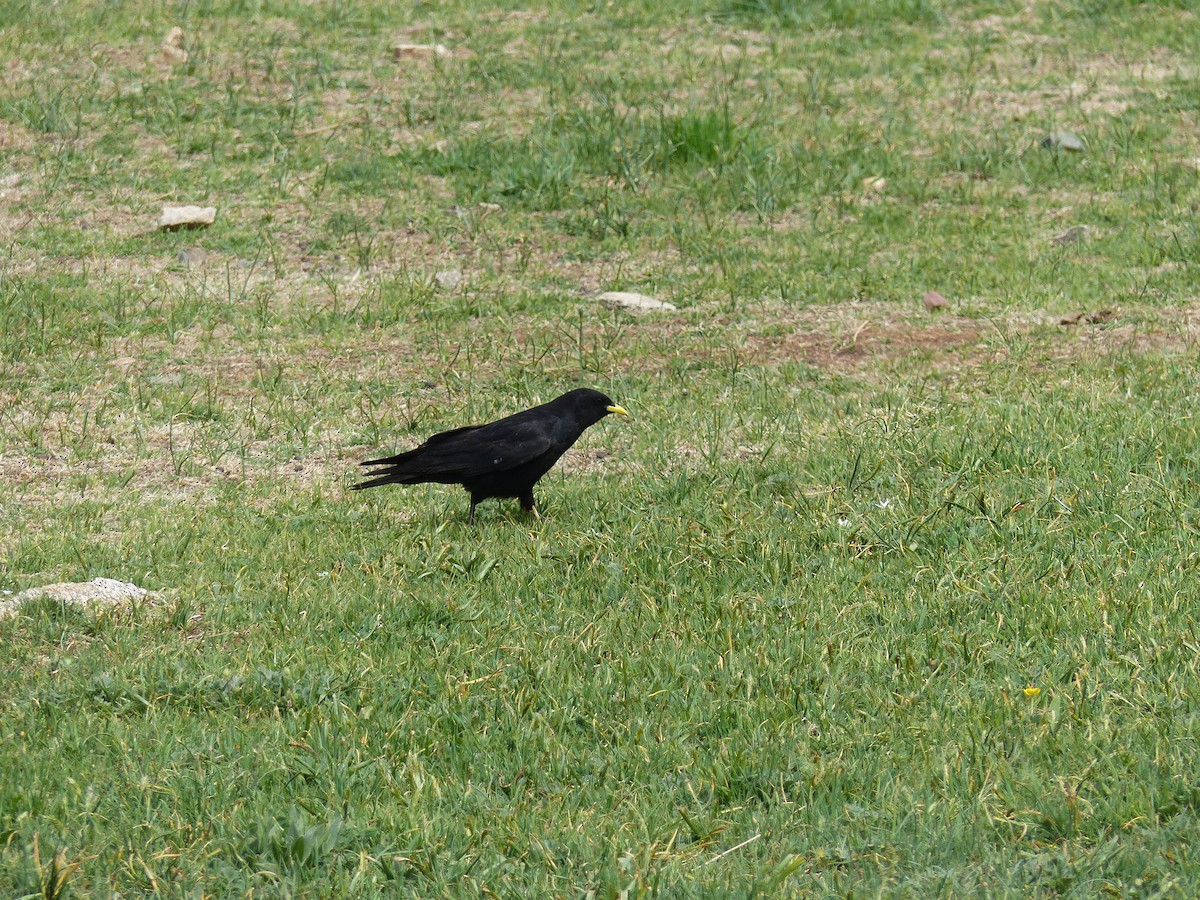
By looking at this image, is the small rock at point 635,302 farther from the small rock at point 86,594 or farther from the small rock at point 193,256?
the small rock at point 86,594

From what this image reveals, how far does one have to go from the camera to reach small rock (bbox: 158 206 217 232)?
11.3 meters

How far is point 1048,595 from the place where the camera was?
5910 millimetres

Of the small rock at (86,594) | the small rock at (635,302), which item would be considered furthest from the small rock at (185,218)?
the small rock at (86,594)

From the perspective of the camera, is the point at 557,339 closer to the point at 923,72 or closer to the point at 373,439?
the point at 373,439

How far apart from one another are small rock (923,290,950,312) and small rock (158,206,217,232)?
544 cm

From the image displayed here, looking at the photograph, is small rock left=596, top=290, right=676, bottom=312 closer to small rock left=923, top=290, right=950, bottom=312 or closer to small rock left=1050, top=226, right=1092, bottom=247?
small rock left=923, top=290, right=950, bottom=312

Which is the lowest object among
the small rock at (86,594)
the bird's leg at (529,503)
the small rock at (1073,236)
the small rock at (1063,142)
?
the bird's leg at (529,503)

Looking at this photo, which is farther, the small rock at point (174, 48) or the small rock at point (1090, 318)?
the small rock at point (174, 48)

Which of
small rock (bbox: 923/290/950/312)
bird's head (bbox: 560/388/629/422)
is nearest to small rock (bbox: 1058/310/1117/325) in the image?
small rock (bbox: 923/290/950/312)

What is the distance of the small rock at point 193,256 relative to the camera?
10930 mm

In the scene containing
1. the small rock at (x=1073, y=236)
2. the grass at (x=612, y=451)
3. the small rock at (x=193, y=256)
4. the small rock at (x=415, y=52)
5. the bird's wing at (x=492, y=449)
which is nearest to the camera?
the grass at (x=612, y=451)

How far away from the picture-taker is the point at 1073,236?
11148mm

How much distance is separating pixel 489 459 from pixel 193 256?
15.7ft

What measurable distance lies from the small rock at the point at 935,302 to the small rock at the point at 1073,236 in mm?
1430
